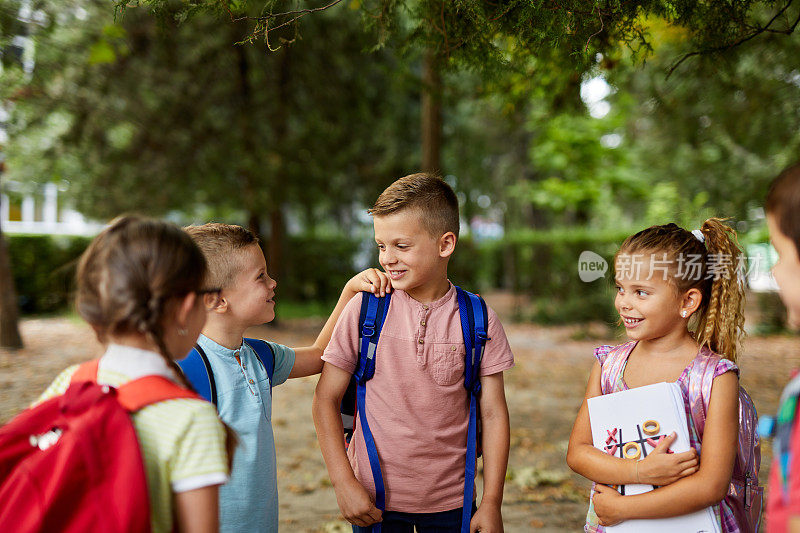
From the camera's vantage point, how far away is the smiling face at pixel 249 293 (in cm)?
220

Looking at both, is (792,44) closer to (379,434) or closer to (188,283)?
(379,434)

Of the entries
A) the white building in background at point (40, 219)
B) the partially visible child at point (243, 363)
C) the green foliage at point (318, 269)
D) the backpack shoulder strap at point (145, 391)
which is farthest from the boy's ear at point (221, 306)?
the white building in background at point (40, 219)

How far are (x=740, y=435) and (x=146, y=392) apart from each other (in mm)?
1796

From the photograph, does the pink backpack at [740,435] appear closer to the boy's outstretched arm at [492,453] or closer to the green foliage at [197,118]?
the boy's outstretched arm at [492,453]

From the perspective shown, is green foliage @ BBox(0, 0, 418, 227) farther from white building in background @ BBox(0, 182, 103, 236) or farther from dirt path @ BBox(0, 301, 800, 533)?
white building in background @ BBox(0, 182, 103, 236)

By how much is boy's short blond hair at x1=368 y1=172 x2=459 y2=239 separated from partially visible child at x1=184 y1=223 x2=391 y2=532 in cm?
27

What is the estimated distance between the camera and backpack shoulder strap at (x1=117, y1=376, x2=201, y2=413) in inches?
53.6

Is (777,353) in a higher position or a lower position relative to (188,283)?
lower

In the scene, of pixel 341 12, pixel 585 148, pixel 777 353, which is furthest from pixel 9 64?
pixel 585 148

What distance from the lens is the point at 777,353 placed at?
10.1 meters

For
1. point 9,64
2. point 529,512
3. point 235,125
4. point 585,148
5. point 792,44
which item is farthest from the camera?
point 585,148

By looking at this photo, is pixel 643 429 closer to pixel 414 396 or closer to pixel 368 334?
pixel 414 396

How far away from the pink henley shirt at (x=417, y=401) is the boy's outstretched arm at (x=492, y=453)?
73mm

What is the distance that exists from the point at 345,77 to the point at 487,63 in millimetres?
9002
